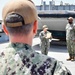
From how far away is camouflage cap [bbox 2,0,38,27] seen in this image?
4.24ft

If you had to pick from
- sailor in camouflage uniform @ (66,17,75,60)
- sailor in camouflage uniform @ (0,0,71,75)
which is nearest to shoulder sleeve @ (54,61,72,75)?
sailor in camouflage uniform @ (0,0,71,75)

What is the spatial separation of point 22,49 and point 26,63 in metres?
0.08

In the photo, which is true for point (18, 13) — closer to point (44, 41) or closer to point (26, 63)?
point (26, 63)

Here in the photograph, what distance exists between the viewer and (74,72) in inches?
291

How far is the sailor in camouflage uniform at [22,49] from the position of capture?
129 centimetres

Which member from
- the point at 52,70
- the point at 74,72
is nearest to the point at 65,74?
the point at 52,70

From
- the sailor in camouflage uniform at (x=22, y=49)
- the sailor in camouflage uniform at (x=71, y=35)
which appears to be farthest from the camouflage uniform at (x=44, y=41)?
the sailor in camouflage uniform at (x=22, y=49)

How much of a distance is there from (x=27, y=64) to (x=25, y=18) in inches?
9.3

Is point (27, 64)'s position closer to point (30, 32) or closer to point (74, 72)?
point (30, 32)

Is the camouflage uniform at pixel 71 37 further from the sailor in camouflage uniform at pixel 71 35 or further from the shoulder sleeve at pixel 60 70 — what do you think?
the shoulder sleeve at pixel 60 70

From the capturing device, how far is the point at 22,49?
51.9 inches

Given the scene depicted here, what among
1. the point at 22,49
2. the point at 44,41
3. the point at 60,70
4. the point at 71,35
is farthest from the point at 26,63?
the point at 44,41

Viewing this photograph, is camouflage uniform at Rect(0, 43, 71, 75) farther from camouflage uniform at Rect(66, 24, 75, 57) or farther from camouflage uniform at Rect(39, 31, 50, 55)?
camouflage uniform at Rect(39, 31, 50, 55)

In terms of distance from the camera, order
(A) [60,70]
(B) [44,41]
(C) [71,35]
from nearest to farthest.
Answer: (A) [60,70] → (C) [71,35] → (B) [44,41]
